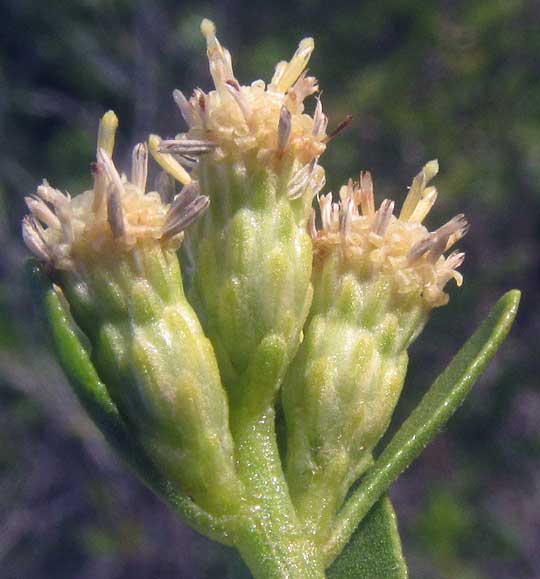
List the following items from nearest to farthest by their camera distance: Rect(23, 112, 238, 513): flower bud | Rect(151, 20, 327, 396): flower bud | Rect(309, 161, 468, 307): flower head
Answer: Rect(23, 112, 238, 513): flower bud < Rect(151, 20, 327, 396): flower bud < Rect(309, 161, 468, 307): flower head

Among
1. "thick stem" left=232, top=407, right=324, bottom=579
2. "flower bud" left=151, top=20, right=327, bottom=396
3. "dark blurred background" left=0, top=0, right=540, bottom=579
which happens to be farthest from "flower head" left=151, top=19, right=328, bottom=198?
"dark blurred background" left=0, top=0, right=540, bottom=579

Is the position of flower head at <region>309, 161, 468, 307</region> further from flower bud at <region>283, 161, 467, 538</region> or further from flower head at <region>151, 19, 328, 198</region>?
flower head at <region>151, 19, 328, 198</region>

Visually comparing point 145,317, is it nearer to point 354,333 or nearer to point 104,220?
point 104,220

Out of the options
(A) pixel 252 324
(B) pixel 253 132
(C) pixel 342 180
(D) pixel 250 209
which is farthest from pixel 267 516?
(C) pixel 342 180

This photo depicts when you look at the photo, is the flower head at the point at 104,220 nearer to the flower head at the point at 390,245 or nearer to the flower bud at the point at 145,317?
the flower bud at the point at 145,317

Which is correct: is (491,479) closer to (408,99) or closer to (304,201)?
(408,99)

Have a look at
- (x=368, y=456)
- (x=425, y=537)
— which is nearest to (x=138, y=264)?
(x=368, y=456)

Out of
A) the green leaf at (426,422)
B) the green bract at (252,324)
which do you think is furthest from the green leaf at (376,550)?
the green leaf at (426,422)
